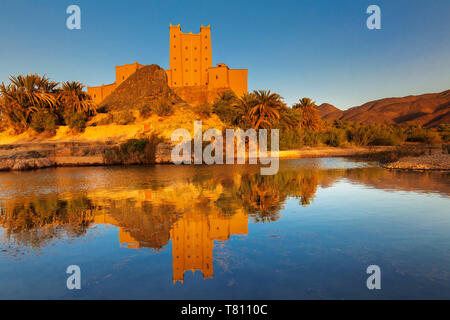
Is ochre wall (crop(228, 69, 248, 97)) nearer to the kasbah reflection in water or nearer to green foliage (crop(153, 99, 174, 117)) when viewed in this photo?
green foliage (crop(153, 99, 174, 117))

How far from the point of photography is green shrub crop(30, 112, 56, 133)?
2916 cm

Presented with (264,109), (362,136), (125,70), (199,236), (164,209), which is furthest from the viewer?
(125,70)

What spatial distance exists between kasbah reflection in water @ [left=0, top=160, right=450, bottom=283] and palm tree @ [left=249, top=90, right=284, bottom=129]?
59.1ft

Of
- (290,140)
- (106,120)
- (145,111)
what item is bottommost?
(290,140)

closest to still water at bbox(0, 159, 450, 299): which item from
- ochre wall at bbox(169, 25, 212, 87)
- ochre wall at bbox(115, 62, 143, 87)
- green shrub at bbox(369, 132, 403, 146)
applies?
green shrub at bbox(369, 132, 403, 146)

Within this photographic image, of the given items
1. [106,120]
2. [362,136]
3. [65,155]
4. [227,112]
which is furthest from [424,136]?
[65,155]

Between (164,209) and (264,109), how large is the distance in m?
23.1

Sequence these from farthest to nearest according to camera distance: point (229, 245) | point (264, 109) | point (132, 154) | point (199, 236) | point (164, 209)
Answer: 1. point (264, 109)
2. point (132, 154)
3. point (164, 209)
4. point (199, 236)
5. point (229, 245)

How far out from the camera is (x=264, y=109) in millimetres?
28250

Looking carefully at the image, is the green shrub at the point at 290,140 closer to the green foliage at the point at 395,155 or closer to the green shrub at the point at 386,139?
the green foliage at the point at 395,155

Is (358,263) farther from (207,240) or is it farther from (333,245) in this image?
(207,240)

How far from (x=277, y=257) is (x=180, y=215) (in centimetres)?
280

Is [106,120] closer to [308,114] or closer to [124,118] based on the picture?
[124,118]

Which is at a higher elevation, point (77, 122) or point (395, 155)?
point (77, 122)
